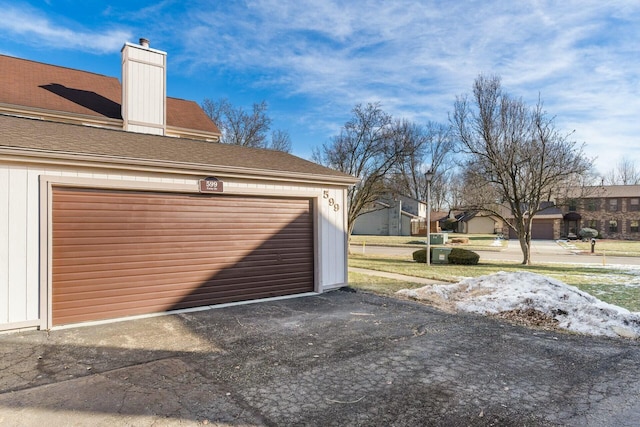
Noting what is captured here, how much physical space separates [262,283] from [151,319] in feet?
7.86

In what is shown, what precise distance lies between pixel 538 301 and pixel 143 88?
12.8 metres

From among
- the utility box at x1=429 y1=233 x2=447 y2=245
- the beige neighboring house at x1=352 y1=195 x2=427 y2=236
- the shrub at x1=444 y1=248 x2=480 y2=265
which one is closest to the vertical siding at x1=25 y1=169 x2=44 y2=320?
the shrub at x1=444 y1=248 x2=480 y2=265

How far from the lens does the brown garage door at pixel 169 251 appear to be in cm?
605

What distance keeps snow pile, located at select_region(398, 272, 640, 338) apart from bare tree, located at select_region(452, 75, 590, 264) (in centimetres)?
1027

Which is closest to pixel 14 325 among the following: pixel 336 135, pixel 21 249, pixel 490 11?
pixel 21 249

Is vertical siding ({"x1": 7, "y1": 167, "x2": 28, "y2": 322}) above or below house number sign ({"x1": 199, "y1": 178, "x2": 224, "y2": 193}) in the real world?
below

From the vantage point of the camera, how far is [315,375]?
13.1 ft

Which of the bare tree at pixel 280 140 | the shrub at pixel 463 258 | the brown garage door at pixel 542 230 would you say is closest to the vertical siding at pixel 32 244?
the shrub at pixel 463 258

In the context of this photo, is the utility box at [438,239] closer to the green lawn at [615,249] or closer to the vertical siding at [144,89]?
the green lawn at [615,249]

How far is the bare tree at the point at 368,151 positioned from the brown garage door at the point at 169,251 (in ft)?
51.9

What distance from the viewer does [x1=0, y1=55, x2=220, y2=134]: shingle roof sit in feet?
42.4

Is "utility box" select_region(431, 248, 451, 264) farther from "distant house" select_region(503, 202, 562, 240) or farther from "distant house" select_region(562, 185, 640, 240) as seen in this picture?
"distant house" select_region(562, 185, 640, 240)

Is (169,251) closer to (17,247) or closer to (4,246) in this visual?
(17,247)

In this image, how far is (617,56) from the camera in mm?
12070
